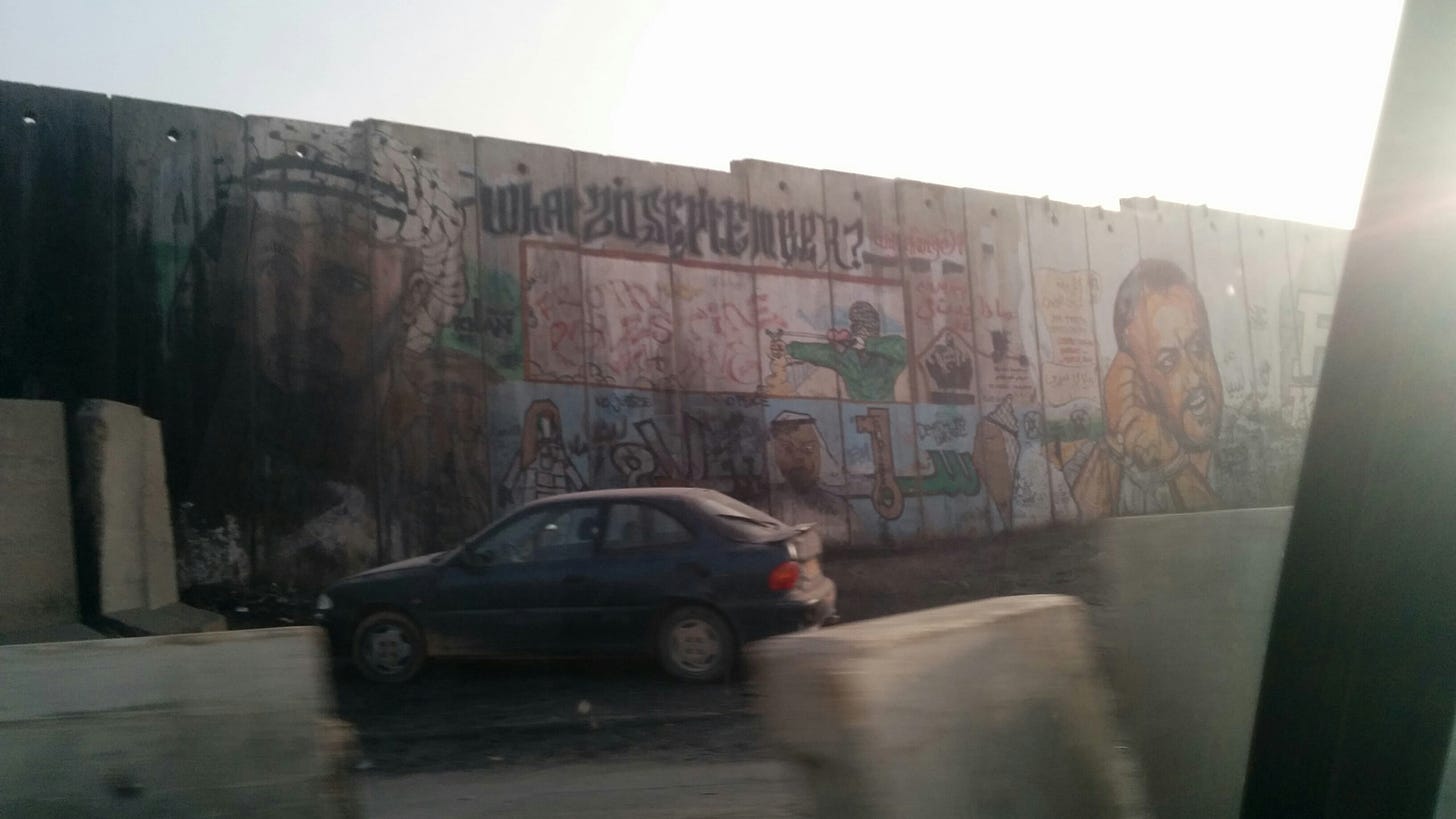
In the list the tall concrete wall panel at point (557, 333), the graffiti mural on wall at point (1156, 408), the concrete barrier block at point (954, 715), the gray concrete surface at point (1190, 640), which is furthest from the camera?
the graffiti mural on wall at point (1156, 408)

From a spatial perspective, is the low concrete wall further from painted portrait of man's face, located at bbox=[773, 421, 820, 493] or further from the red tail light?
painted portrait of man's face, located at bbox=[773, 421, 820, 493]

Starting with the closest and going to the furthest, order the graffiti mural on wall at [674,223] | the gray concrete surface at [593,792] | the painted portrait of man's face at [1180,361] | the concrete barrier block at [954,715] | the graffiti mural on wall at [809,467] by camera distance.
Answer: the concrete barrier block at [954,715] < the gray concrete surface at [593,792] < the graffiti mural on wall at [674,223] < the graffiti mural on wall at [809,467] < the painted portrait of man's face at [1180,361]

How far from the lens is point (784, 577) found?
9.30 meters

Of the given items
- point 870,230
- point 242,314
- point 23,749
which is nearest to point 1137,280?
point 870,230

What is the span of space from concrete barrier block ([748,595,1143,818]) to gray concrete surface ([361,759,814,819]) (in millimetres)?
2077

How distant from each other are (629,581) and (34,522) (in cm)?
429

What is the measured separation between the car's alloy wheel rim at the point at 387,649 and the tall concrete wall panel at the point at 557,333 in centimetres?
380

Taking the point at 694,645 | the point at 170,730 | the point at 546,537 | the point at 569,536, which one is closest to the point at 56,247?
the point at 546,537

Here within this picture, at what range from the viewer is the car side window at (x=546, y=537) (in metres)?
9.77

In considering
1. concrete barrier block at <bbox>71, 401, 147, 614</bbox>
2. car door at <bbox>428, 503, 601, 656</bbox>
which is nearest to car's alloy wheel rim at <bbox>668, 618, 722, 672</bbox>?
car door at <bbox>428, 503, 601, 656</bbox>

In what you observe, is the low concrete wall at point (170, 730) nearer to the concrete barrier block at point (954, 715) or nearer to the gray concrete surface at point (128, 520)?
the concrete barrier block at point (954, 715)

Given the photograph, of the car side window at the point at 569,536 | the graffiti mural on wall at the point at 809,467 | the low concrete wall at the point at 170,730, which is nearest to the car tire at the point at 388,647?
the car side window at the point at 569,536

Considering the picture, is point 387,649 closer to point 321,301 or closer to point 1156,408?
point 321,301

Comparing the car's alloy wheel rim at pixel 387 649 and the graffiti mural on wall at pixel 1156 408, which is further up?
the graffiti mural on wall at pixel 1156 408
